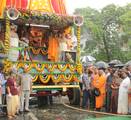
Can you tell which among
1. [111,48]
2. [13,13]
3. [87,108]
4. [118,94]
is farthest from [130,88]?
[111,48]

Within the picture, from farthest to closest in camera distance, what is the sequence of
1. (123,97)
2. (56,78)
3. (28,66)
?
(56,78)
(28,66)
(123,97)

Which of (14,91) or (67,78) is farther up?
(67,78)

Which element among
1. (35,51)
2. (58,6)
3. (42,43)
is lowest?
(35,51)

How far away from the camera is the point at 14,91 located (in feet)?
42.8

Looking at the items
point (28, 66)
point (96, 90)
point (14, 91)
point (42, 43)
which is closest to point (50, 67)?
point (28, 66)

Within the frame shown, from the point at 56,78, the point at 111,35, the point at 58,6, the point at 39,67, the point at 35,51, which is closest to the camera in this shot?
the point at 39,67

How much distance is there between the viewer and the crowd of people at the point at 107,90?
13.7 metres

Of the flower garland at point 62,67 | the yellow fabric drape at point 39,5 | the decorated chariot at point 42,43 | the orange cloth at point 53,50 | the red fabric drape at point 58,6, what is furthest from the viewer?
the orange cloth at point 53,50

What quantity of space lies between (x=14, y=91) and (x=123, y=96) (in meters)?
3.76

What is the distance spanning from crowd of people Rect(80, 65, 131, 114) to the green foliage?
16275 mm

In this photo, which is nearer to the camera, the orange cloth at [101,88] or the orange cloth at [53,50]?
the orange cloth at [101,88]

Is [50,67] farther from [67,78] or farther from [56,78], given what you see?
[67,78]

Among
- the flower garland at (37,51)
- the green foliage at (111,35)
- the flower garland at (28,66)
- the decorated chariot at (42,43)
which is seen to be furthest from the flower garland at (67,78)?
→ the green foliage at (111,35)

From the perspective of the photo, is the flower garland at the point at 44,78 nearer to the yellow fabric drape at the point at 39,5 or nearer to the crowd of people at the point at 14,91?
the crowd of people at the point at 14,91
